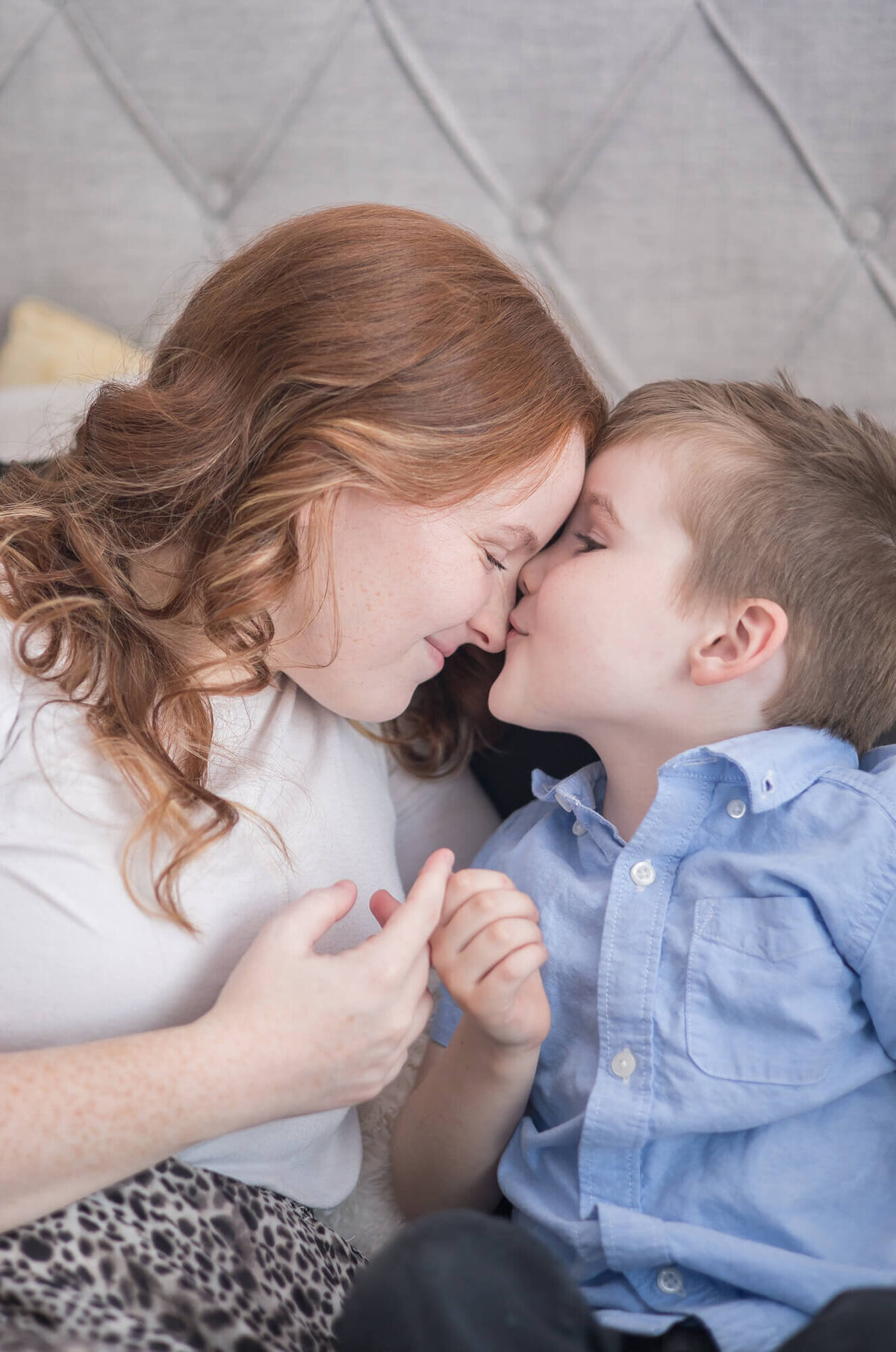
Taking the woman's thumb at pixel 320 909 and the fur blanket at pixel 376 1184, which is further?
the fur blanket at pixel 376 1184

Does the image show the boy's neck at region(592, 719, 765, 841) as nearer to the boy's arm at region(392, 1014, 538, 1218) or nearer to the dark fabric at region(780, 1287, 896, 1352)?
the boy's arm at region(392, 1014, 538, 1218)

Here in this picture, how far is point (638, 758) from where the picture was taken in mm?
1080

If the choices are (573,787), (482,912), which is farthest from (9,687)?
(573,787)

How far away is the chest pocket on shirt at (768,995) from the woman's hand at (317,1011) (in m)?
0.26

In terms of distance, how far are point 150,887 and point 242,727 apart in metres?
0.21

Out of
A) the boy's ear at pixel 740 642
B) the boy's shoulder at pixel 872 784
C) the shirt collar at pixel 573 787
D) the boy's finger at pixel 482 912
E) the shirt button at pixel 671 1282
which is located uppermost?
the boy's ear at pixel 740 642

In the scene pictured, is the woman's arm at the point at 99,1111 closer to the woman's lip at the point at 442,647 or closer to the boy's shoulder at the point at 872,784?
the woman's lip at the point at 442,647

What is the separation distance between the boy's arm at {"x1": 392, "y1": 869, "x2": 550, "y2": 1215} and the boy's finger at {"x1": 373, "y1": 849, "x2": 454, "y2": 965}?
0.12 ft

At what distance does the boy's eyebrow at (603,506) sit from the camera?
1.04 m

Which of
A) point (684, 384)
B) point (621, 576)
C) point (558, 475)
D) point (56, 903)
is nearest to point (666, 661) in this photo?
point (621, 576)

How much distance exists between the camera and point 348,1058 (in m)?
0.79

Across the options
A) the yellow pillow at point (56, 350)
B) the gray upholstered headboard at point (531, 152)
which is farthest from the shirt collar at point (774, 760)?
the yellow pillow at point (56, 350)

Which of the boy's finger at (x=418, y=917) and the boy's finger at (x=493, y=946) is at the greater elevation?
the boy's finger at (x=418, y=917)

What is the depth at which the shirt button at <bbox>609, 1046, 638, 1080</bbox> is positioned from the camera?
912 millimetres
